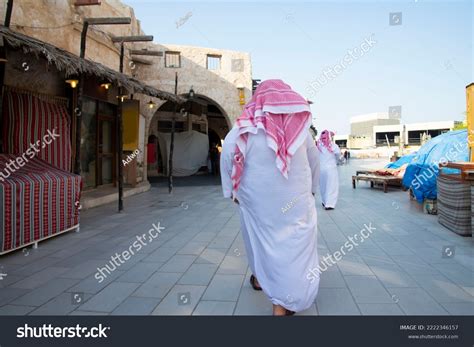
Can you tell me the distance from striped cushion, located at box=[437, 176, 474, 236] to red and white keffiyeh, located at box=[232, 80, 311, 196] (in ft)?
10.6

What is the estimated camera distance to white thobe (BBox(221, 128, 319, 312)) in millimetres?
2568

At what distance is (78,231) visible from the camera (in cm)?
537

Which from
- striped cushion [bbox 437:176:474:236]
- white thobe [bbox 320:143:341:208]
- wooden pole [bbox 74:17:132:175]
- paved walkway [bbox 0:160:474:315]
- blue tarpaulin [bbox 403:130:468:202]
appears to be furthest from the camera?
white thobe [bbox 320:143:341:208]

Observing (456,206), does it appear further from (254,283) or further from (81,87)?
(81,87)

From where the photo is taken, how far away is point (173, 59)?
12.1 metres

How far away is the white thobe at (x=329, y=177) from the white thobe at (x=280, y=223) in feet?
15.6

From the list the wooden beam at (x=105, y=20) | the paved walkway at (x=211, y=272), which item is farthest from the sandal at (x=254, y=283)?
the wooden beam at (x=105, y=20)

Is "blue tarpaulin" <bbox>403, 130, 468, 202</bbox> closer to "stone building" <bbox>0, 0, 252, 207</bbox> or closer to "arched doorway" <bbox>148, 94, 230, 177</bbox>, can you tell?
"stone building" <bbox>0, 0, 252, 207</bbox>

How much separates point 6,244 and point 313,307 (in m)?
3.39

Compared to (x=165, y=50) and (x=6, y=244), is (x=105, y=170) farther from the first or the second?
(x=6, y=244)

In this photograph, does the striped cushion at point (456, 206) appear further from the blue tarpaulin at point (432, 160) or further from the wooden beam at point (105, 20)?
the wooden beam at point (105, 20)

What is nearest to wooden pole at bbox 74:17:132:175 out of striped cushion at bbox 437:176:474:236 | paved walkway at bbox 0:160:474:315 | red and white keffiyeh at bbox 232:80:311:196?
Answer: paved walkway at bbox 0:160:474:315

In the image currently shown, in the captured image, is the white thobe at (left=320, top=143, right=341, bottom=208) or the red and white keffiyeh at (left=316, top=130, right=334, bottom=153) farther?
the red and white keffiyeh at (left=316, top=130, right=334, bottom=153)

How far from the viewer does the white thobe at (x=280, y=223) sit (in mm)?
2568
